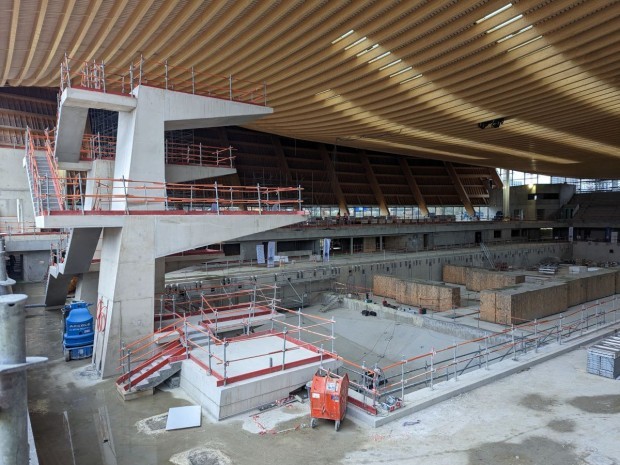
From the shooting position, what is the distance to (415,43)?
16172mm

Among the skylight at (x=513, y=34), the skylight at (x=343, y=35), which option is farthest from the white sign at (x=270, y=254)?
the skylight at (x=513, y=34)

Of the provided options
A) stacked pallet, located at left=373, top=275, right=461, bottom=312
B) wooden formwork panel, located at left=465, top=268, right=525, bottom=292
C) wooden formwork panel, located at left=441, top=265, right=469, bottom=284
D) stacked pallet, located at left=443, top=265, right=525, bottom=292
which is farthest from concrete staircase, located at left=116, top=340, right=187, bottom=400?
wooden formwork panel, located at left=441, top=265, right=469, bottom=284

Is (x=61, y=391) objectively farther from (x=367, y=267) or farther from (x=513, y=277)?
(x=513, y=277)

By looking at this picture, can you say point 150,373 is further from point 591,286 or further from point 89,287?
point 591,286

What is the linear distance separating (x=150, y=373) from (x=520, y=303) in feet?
51.7

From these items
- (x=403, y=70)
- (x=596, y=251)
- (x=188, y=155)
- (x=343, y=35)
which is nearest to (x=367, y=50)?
(x=343, y=35)

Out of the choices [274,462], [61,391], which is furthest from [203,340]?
[274,462]

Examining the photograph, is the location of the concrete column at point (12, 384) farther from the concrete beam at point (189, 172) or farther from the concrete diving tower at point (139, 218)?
the concrete beam at point (189, 172)

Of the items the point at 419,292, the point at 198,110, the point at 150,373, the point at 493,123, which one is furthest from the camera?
the point at 493,123

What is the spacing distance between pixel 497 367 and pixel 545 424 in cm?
299

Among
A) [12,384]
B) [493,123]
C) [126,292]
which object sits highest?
[493,123]

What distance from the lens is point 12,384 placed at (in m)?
4.04

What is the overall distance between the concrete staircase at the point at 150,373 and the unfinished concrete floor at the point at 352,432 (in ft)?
0.76

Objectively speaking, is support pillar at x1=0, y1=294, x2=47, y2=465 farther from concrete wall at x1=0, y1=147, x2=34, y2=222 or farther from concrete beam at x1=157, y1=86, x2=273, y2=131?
concrete wall at x1=0, y1=147, x2=34, y2=222
